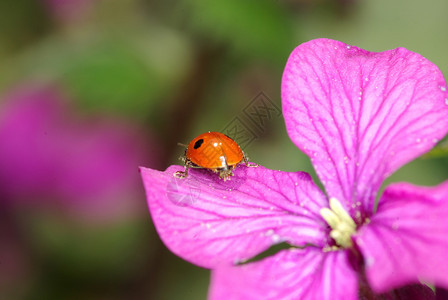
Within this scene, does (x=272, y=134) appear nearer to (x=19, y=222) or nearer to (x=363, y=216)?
(x=19, y=222)

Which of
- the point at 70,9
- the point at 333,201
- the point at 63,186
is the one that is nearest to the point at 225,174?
the point at 333,201

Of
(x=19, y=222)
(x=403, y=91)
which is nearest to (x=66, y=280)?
(x=19, y=222)

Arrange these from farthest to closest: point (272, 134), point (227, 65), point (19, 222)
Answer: point (19, 222), point (272, 134), point (227, 65)

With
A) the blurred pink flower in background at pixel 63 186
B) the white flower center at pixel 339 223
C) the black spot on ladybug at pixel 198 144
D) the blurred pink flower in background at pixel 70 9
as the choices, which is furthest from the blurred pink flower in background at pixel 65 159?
the white flower center at pixel 339 223

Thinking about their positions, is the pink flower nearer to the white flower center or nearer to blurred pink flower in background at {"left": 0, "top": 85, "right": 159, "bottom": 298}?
the white flower center

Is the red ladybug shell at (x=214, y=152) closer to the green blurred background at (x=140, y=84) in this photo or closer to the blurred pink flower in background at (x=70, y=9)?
the green blurred background at (x=140, y=84)
